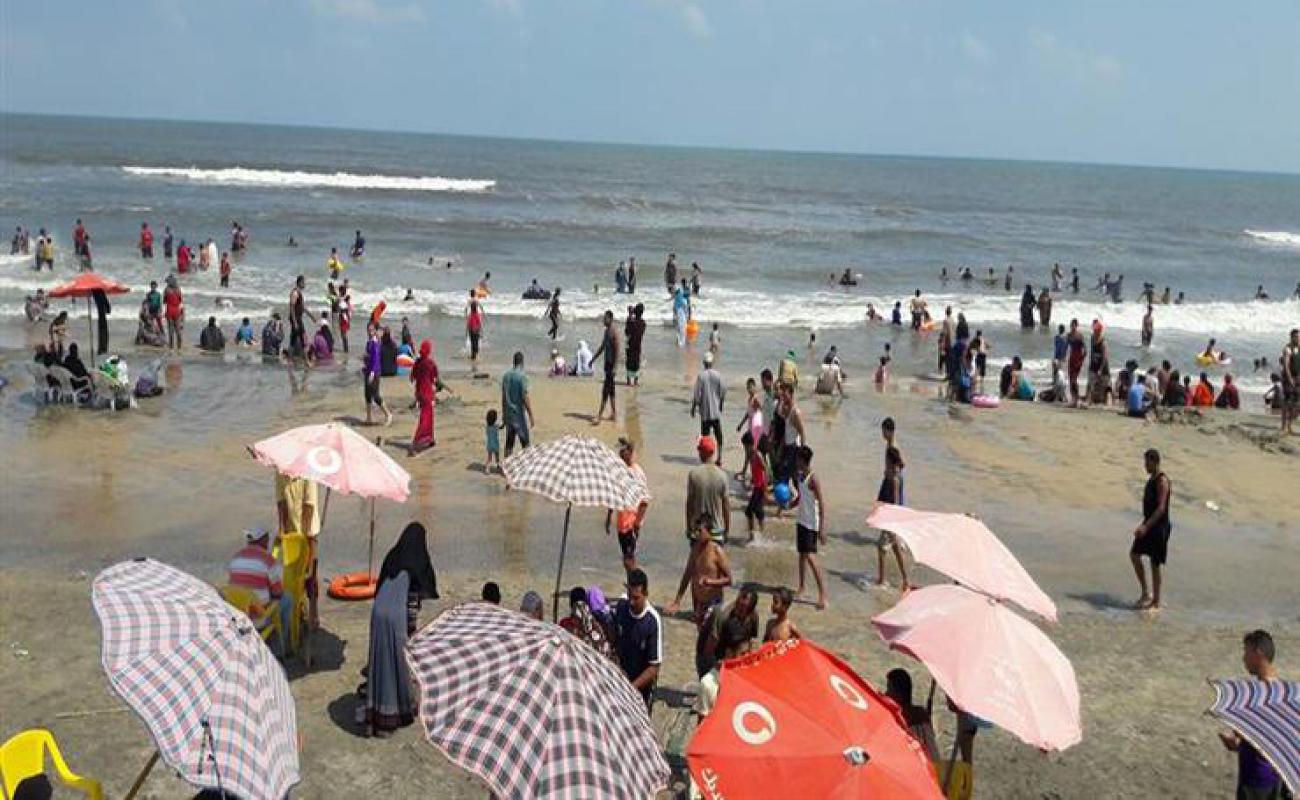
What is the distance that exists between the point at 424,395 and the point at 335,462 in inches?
241

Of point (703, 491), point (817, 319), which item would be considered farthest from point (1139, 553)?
point (817, 319)

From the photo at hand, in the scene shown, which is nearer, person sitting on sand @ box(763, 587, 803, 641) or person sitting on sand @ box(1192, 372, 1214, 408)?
person sitting on sand @ box(763, 587, 803, 641)

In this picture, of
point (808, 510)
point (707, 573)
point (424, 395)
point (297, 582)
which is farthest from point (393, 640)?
point (424, 395)

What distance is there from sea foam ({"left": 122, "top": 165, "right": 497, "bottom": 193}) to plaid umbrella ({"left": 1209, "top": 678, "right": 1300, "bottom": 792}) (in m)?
77.5

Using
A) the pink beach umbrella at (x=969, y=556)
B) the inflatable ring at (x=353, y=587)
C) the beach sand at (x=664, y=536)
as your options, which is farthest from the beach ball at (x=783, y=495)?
the pink beach umbrella at (x=969, y=556)

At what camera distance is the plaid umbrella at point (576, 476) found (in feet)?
27.4

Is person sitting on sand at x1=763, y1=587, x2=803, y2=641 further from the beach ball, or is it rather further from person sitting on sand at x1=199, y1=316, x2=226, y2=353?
person sitting on sand at x1=199, y1=316, x2=226, y2=353

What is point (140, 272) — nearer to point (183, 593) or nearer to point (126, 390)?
point (126, 390)

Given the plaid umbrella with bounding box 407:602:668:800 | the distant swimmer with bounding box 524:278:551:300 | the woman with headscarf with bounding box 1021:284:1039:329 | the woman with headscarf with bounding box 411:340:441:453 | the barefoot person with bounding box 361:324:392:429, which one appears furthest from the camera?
the woman with headscarf with bounding box 1021:284:1039:329

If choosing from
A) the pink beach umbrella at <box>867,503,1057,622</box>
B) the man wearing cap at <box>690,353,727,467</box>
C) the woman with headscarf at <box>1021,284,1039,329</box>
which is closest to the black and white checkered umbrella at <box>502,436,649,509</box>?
the pink beach umbrella at <box>867,503,1057,622</box>

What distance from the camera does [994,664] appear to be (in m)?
5.72

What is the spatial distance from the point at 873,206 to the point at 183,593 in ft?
295

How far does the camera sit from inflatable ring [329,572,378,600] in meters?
10.0

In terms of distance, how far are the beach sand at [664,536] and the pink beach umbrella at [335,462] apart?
1.39 meters
